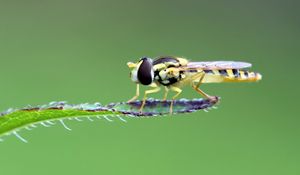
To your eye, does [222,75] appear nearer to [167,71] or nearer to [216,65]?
[216,65]

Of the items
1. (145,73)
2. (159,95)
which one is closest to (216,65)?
(145,73)

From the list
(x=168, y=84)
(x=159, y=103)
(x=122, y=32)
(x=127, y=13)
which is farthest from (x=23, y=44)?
(x=159, y=103)

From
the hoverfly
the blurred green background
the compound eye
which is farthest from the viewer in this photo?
the blurred green background

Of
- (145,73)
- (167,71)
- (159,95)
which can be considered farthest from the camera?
(159,95)

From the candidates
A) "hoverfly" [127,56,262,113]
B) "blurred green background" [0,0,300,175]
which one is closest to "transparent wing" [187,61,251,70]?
"hoverfly" [127,56,262,113]

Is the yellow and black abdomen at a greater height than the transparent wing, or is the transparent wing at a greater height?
the transparent wing

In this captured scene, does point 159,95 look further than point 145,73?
Yes

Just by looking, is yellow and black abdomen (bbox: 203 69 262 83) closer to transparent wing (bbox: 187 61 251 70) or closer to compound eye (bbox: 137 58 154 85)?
transparent wing (bbox: 187 61 251 70)
